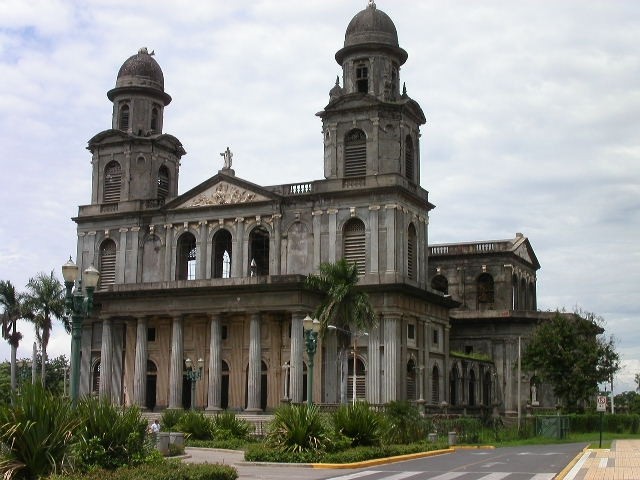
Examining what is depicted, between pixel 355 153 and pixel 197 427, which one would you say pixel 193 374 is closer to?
pixel 197 427

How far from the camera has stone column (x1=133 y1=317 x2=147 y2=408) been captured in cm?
6166

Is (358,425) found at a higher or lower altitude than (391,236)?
lower

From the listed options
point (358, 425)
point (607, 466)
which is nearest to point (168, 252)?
point (358, 425)

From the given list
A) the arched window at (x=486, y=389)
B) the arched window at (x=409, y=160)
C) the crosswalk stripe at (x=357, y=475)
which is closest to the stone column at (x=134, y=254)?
the arched window at (x=409, y=160)

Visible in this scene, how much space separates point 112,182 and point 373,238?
2140cm

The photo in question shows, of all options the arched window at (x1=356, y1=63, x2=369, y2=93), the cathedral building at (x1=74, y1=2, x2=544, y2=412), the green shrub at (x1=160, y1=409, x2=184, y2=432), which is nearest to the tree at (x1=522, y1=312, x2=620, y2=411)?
the cathedral building at (x1=74, y1=2, x2=544, y2=412)

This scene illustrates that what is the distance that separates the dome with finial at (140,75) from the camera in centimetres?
7012

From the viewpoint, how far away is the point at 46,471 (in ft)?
62.2

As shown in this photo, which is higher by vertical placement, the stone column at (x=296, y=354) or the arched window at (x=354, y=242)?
the arched window at (x=354, y=242)

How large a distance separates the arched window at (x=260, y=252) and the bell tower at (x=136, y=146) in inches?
287

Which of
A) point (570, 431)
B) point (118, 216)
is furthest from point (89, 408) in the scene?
point (118, 216)

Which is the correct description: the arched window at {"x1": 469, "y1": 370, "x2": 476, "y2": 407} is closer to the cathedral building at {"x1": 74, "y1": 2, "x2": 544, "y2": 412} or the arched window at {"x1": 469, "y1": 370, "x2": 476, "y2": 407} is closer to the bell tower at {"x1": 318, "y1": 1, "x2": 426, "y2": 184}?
the cathedral building at {"x1": 74, "y1": 2, "x2": 544, "y2": 412}

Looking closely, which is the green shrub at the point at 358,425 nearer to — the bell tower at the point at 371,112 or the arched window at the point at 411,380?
the arched window at the point at 411,380

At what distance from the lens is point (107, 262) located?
68500 mm
